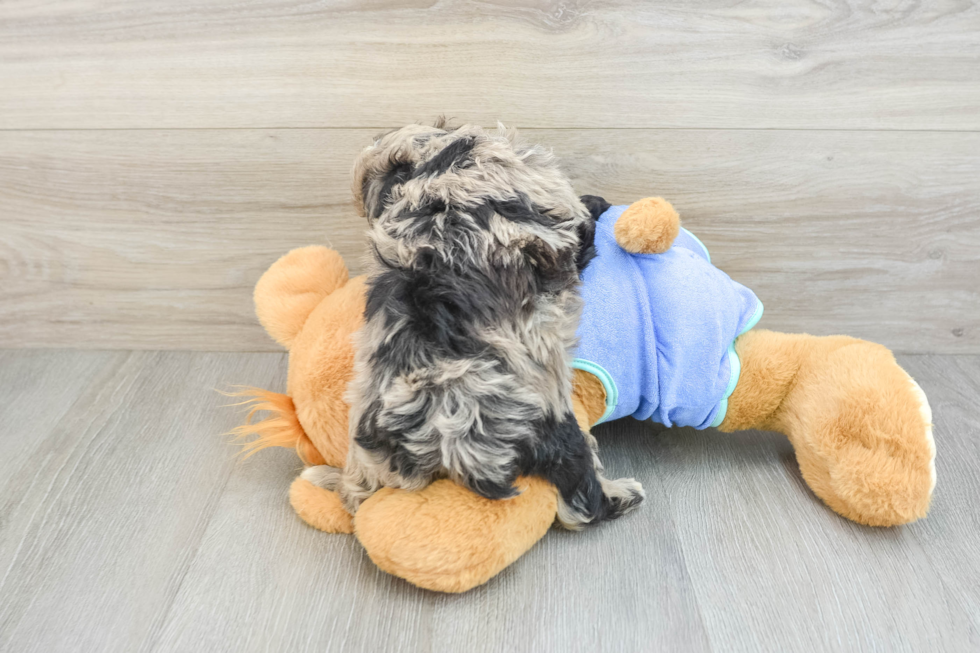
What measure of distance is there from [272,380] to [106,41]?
1.68ft

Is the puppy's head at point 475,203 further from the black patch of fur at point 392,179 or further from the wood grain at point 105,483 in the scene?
the wood grain at point 105,483

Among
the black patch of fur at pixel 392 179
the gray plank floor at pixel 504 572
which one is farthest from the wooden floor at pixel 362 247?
the black patch of fur at pixel 392 179

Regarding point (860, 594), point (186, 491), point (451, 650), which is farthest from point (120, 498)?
point (860, 594)

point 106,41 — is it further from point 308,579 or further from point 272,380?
point 308,579

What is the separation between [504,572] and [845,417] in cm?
40

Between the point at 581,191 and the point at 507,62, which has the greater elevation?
the point at 507,62

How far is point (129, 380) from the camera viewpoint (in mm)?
1005

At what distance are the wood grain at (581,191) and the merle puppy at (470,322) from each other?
0.93ft

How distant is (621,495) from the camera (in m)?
0.72

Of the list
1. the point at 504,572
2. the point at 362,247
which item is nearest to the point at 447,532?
the point at 504,572

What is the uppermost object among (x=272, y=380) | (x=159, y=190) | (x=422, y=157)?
(x=422, y=157)

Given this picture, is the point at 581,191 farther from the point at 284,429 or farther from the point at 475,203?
the point at 284,429

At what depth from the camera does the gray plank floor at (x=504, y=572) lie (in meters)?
0.62

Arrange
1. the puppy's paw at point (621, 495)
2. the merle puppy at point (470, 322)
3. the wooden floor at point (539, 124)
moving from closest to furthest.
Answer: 1. the merle puppy at point (470, 322)
2. the puppy's paw at point (621, 495)
3. the wooden floor at point (539, 124)
